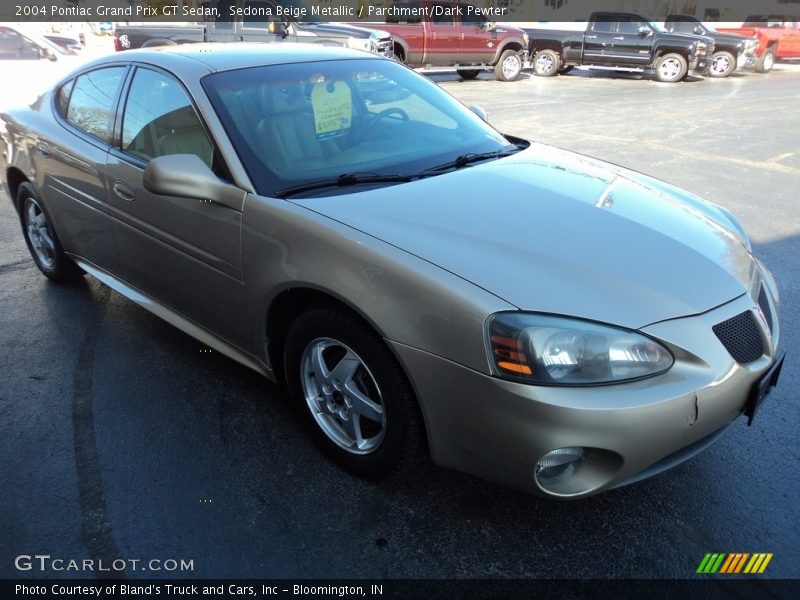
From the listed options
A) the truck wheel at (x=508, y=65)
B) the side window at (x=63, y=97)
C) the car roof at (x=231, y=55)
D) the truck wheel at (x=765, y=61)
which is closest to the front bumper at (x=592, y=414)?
the car roof at (x=231, y=55)

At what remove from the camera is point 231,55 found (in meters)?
3.36

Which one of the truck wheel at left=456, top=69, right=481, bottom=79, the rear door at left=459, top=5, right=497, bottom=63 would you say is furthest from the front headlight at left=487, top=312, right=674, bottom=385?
the truck wheel at left=456, top=69, right=481, bottom=79

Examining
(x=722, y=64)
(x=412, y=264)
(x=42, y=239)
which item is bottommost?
(x=42, y=239)

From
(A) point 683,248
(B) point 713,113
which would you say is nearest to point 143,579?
(A) point 683,248

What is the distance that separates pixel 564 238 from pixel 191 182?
150cm

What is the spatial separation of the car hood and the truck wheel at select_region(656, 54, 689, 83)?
51.6ft

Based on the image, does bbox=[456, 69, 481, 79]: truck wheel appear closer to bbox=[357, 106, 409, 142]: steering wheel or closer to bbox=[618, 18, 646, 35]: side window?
bbox=[618, 18, 646, 35]: side window

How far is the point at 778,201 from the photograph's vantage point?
6.65 meters

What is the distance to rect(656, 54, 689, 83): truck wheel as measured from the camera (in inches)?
666

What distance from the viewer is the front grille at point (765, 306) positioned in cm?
253

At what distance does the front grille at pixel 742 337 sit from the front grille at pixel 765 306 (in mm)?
160

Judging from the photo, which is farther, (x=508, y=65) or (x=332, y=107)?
(x=508, y=65)

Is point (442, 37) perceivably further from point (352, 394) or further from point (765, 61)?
point (352, 394)

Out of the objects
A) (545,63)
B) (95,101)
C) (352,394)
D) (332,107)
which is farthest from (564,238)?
(545,63)
